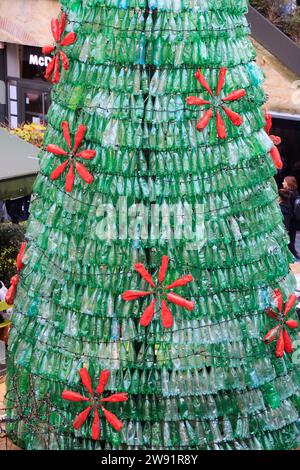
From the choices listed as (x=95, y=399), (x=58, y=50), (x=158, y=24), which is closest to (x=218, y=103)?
(x=158, y=24)

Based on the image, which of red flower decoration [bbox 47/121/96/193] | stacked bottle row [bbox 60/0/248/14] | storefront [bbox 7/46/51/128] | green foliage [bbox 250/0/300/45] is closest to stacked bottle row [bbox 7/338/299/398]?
red flower decoration [bbox 47/121/96/193]

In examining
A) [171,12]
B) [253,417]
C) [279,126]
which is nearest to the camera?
[171,12]

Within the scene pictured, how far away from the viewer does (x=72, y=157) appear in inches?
262

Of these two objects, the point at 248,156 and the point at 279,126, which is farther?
the point at 279,126

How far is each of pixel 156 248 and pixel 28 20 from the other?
1461 centimetres

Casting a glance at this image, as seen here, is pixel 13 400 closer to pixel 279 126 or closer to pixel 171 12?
pixel 171 12

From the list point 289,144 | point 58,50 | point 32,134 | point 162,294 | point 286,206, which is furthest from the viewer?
point 289,144

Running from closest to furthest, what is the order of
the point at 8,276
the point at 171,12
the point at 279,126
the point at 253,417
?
the point at 171,12, the point at 253,417, the point at 8,276, the point at 279,126

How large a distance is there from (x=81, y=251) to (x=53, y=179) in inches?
20.9

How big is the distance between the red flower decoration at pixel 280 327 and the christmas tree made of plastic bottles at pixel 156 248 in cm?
1

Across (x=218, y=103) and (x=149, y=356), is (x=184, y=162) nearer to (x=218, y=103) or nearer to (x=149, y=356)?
(x=218, y=103)

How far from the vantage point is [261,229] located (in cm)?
678

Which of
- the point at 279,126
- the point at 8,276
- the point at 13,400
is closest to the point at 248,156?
Answer: the point at 13,400

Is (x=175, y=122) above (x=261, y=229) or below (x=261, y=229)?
above
